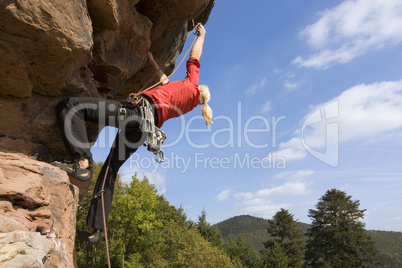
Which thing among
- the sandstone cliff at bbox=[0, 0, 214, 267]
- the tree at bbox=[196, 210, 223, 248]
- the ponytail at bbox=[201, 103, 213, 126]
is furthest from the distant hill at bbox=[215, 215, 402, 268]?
the ponytail at bbox=[201, 103, 213, 126]

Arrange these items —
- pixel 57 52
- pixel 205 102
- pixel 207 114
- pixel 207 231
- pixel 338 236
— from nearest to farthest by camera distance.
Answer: pixel 57 52
pixel 207 114
pixel 205 102
pixel 338 236
pixel 207 231

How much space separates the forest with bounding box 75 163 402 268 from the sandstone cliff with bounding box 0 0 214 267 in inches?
786

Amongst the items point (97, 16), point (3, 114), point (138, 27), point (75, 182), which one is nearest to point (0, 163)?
→ point (75, 182)

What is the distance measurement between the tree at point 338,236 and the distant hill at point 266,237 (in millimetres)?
8592

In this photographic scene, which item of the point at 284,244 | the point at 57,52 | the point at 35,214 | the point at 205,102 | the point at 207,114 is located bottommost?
the point at 284,244

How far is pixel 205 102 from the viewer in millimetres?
4902

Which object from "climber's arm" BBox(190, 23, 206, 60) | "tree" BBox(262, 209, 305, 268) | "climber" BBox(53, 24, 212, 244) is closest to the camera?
"climber" BBox(53, 24, 212, 244)

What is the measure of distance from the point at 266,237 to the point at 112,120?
14472 cm

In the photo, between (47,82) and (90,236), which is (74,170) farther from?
(47,82)

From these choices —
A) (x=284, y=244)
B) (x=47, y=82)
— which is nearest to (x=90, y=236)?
(x=47, y=82)

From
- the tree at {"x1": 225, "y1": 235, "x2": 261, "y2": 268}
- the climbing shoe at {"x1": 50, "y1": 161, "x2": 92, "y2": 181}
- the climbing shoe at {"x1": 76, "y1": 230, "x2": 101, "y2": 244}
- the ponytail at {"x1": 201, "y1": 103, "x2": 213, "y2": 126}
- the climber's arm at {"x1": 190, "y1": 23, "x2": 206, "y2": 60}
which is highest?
the climber's arm at {"x1": 190, "y1": 23, "x2": 206, "y2": 60}

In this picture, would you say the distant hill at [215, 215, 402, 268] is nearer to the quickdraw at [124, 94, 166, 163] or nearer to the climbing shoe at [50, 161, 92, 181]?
the quickdraw at [124, 94, 166, 163]

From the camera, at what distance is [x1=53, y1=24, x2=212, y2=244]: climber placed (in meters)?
3.72

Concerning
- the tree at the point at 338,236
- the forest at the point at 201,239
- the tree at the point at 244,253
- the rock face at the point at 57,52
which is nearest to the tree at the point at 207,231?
the forest at the point at 201,239
